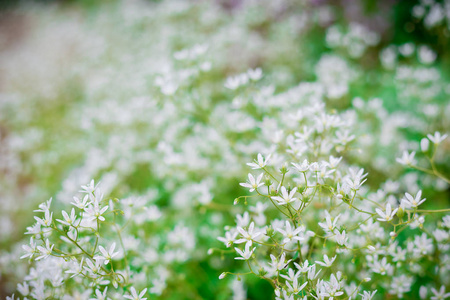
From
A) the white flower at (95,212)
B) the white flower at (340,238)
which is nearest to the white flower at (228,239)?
the white flower at (340,238)

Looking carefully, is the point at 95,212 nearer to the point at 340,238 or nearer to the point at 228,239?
the point at 228,239

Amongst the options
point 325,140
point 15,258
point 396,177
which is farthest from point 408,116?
point 15,258

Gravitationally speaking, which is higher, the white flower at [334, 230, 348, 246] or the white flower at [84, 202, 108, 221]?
the white flower at [84, 202, 108, 221]

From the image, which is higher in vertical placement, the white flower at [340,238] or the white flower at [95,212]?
the white flower at [95,212]

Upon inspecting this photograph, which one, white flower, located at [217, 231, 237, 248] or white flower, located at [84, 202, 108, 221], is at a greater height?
white flower, located at [84, 202, 108, 221]

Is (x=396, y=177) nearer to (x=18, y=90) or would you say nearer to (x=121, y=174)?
(x=121, y=174)

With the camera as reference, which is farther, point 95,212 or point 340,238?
point 95,212

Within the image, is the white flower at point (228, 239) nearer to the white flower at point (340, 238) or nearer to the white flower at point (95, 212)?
the white flower at point (340, 238)

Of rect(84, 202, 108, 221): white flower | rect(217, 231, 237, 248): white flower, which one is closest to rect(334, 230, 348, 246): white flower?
rect(217, 231, 237, 248): white flower

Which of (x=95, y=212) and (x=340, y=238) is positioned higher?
(x=95, y=212)

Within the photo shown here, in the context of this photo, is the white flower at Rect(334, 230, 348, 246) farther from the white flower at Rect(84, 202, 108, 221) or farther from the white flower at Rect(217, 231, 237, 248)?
the white flower at Rect(84, 202, 108, 221)

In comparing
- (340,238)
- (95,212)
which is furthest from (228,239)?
(95,212)
